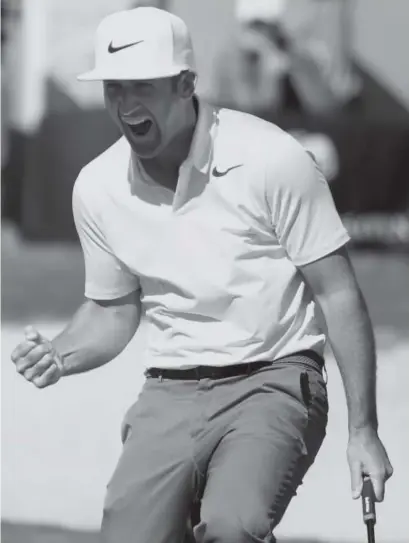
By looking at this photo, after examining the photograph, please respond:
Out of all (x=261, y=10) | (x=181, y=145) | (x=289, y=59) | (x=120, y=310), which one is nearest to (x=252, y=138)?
(x=181, y=145)

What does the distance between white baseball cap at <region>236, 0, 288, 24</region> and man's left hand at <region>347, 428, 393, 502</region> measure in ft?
57.5

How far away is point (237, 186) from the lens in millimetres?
3758

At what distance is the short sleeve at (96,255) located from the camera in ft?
13.1

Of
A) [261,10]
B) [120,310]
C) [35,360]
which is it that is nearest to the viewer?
[35,360]

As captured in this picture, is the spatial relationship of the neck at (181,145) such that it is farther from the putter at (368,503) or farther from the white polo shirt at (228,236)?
the putter at (368,503)

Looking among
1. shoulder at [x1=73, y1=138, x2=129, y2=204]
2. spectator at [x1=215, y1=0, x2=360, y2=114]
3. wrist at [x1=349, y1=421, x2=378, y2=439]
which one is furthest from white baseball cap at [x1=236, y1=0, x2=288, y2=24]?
wrist at [x1=349, y1=421, x2=378, y2=439]

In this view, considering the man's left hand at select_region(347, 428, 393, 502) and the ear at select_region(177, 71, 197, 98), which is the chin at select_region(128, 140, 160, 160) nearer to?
the ear at select_region(177, 71, 197, 98)

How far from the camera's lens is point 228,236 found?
12.4 ft

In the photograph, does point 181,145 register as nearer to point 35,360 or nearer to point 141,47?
point 141,47

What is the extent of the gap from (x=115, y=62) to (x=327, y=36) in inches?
689

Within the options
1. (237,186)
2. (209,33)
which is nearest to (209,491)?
(237,186)

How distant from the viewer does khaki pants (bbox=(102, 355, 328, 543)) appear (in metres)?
3.58

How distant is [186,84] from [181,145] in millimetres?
156

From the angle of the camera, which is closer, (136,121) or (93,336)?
(136,121)
